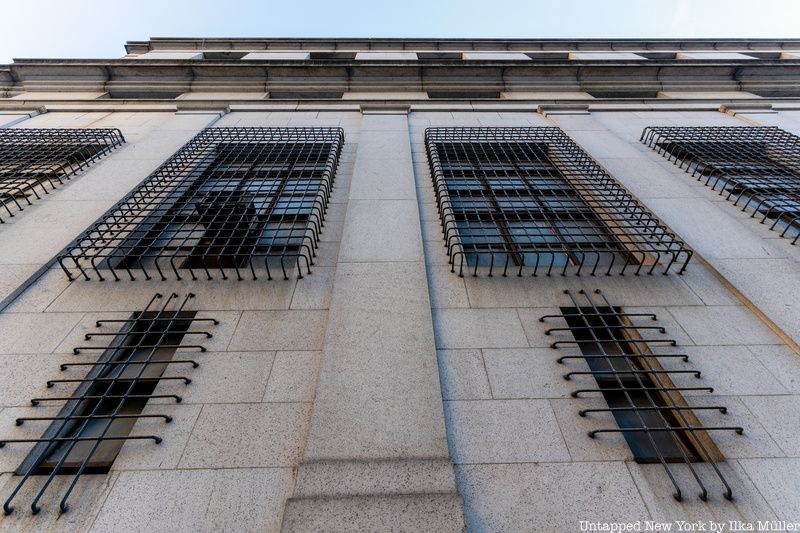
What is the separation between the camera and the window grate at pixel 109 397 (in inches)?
152

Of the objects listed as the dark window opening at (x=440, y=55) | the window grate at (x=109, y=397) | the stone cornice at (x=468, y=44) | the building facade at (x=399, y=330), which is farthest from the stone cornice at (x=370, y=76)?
the window grate at (x=109, y=397)

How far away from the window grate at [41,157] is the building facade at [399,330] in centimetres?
→ 12

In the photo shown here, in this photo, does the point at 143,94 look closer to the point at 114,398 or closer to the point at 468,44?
the point at 114,398

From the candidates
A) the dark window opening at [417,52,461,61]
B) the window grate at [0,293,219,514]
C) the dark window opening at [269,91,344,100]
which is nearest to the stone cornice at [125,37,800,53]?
the dark window opening at [417,52,461,61]

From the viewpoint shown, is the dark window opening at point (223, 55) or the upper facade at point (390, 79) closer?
the upper facade at point (390, 79)

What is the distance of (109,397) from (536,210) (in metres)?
8.59

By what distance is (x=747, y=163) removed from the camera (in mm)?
9953

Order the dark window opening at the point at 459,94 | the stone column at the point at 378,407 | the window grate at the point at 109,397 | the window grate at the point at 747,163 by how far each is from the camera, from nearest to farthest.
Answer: the stone column at the point at 378,407
the window grate at the point at 109,397
the window grate at the point at 747,163
the dark window opening at the point at 459,94

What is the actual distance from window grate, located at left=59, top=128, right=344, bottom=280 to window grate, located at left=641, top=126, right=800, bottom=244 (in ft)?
34.7

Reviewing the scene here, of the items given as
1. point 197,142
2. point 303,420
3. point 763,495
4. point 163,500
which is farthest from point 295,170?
point 763,495

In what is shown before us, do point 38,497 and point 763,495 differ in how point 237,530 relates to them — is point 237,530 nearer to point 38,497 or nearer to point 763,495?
point 38,497

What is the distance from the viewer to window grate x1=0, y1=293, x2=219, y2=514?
12.7ft

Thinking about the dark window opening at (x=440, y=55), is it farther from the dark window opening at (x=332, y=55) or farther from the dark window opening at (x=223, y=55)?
the dark window opening at (x=223, y=55)

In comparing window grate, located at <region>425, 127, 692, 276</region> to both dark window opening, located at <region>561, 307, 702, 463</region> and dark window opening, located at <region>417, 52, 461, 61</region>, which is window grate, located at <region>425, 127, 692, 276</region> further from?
dark window opening, located at <region>417, 52, 461, 61</region>
